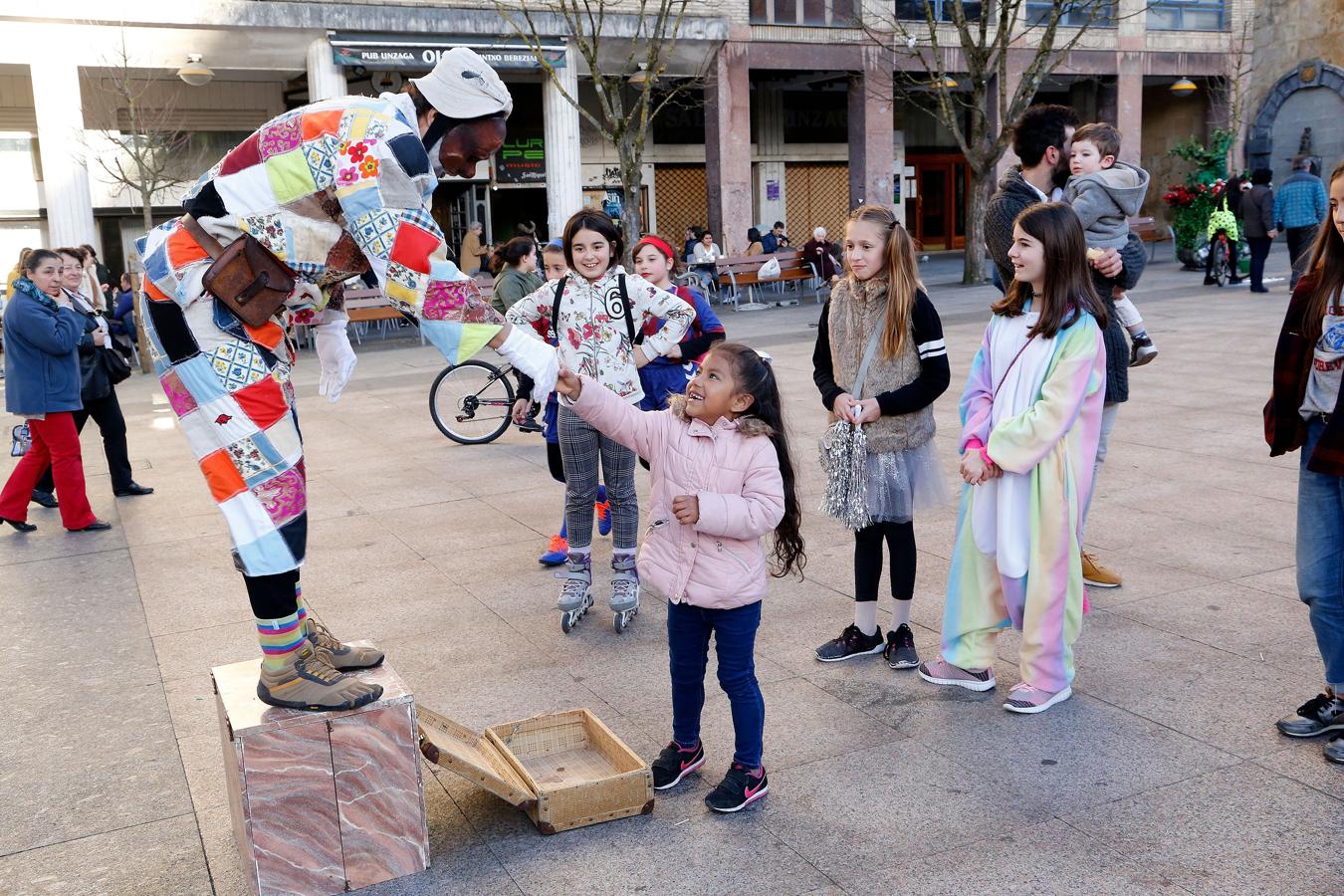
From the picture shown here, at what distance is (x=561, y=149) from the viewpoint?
2394 cm

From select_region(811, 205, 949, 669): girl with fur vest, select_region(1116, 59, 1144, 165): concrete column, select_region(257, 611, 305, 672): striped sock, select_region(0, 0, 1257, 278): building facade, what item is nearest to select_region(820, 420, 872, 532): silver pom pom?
select_region(811, 205, 949, 669): girl with fur vest

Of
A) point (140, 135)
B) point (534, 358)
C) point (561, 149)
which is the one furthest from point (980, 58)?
point (534, 358)

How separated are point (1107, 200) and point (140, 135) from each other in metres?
20.6

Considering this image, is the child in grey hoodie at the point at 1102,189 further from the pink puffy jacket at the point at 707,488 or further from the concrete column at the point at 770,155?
the concrete column at the point at 770,155

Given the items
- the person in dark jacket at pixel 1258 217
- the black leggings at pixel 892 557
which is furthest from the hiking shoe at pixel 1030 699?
the person in dark jacket at pixel 1258 217

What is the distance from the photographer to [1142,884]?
10.3ft

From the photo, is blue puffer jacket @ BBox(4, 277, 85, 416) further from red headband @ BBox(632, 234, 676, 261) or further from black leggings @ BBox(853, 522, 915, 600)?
black leggings @ BBox(853, 522, 915, 600)

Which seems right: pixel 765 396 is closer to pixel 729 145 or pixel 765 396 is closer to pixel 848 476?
pixel 848 476

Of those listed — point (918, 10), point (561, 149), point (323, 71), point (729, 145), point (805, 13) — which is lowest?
point (561, 149)

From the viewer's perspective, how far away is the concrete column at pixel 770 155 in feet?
99.6

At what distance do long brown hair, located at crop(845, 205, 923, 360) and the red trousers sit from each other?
211 inches

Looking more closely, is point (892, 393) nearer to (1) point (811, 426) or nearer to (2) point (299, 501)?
(2) point (299, 501)

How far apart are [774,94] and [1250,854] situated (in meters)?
29.0

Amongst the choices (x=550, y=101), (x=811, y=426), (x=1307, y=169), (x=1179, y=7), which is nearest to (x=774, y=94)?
(x=550, y=101)
